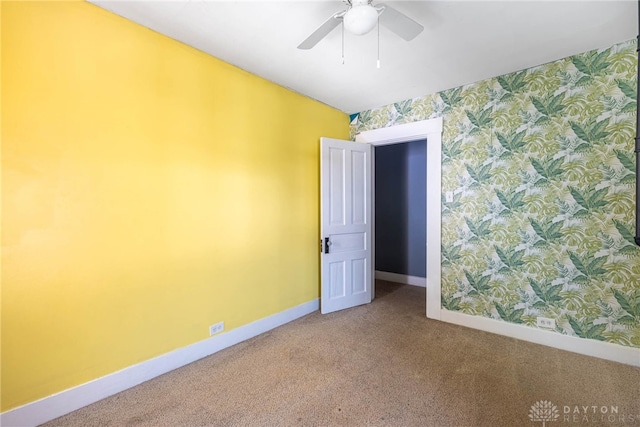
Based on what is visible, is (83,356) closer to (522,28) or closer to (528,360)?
(528,360)

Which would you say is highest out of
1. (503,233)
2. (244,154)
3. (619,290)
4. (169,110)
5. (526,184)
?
(169,110)

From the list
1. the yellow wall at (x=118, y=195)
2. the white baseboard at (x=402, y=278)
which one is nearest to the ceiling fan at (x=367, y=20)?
the yellow wall at (x=118, y=195)

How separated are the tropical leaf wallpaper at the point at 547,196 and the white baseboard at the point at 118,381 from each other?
224 cm

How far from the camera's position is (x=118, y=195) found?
1.92m

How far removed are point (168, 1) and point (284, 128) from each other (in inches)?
57.4

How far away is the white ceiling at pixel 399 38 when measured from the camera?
6.02 feet

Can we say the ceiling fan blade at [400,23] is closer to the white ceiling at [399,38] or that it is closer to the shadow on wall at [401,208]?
the white ceiling at [399,38]

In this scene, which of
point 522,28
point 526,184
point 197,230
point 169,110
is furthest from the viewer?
point 526,184

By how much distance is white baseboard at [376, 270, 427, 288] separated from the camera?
14.9ft

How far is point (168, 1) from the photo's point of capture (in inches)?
70.4

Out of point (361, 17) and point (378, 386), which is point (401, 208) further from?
point (361, 17)

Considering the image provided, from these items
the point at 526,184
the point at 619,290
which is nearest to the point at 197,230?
the point at 526,184

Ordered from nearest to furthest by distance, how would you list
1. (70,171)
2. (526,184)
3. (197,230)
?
(70,171) → (197,230) → (526,184)

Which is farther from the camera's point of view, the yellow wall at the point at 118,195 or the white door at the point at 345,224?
the white door at the point at 345,224
